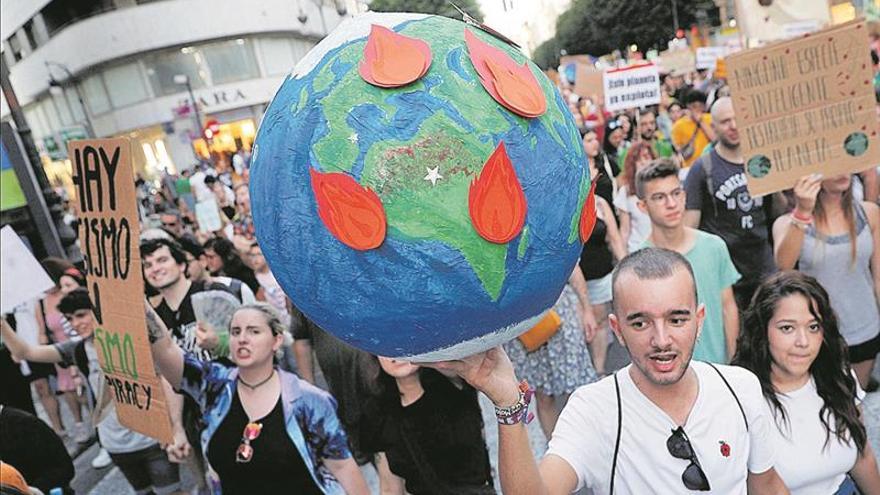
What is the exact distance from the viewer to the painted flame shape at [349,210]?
104cm

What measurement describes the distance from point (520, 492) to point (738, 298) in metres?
2.82

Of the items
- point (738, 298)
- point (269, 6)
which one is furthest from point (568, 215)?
point (269, 6)

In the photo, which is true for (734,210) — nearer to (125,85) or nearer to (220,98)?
(220,98)

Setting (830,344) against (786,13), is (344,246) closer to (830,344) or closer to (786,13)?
(830,344)

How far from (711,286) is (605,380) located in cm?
131

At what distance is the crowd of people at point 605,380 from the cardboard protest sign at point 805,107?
0.52 ft

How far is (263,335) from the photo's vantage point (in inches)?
97.0

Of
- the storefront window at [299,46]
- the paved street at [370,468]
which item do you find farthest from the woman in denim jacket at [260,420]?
the storefront window at [299,46]

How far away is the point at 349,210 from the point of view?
1.05 meters

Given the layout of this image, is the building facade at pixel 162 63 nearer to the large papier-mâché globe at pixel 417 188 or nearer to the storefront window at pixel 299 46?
the storefront window at pixel 299 46

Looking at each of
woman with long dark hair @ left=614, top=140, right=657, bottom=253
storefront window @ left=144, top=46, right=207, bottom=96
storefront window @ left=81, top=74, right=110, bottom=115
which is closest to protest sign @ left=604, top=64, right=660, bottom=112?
woman with long dark hair @ left=614, top=140, right=657, bottom=253

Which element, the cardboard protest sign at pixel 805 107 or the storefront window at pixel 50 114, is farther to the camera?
the storefront window at pixel 50 114

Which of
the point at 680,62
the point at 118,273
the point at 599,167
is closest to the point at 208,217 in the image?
the point at 599,167

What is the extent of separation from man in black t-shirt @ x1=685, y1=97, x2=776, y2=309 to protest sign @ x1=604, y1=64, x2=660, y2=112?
12.5ft
